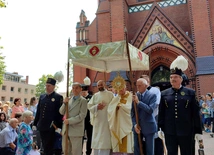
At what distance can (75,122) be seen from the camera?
4.70 meters

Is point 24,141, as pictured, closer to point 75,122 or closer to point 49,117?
point 49,117

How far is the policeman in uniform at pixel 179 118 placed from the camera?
3416 millimetres

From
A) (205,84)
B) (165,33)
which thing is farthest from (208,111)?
(165,33)

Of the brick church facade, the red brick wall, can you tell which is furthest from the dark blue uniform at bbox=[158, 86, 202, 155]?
the red brick wall

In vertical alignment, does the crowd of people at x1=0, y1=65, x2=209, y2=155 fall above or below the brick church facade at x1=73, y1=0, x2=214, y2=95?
below

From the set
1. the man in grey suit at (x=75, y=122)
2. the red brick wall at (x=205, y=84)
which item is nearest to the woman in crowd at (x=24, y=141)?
the man in grey suit at (x=75, y=122)

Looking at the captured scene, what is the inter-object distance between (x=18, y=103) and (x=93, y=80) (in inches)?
359

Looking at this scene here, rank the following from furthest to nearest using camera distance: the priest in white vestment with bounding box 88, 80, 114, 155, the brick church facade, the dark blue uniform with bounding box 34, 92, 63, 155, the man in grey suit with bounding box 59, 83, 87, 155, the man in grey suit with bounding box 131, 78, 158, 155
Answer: the brick church facade → the dark blue uniform with bounding box 34, 92, 63, 155 → the man in grey suit with bounding box 59, 83, 87, 155 → the priest in white vestment with bounding box 88, 80, 114, 155 → the man in grey suit with bounding box 131, 78, 158, 155

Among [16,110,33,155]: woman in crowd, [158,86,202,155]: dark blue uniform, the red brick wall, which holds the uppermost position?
the red brick wall

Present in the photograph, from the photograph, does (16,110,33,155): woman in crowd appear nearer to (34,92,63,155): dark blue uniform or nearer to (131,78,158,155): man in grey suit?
(34,92,63,155): dark blue uniform

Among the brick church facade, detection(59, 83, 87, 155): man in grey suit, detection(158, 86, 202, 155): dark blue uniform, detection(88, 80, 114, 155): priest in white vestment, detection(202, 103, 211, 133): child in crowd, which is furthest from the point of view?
the brick church facade

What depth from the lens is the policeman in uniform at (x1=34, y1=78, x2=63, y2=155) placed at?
15.8 ft

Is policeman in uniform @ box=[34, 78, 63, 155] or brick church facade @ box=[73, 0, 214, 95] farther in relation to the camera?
brick church facade @ box=[73, 0, 214, 95]

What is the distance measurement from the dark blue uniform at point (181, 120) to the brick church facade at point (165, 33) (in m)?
8.89
